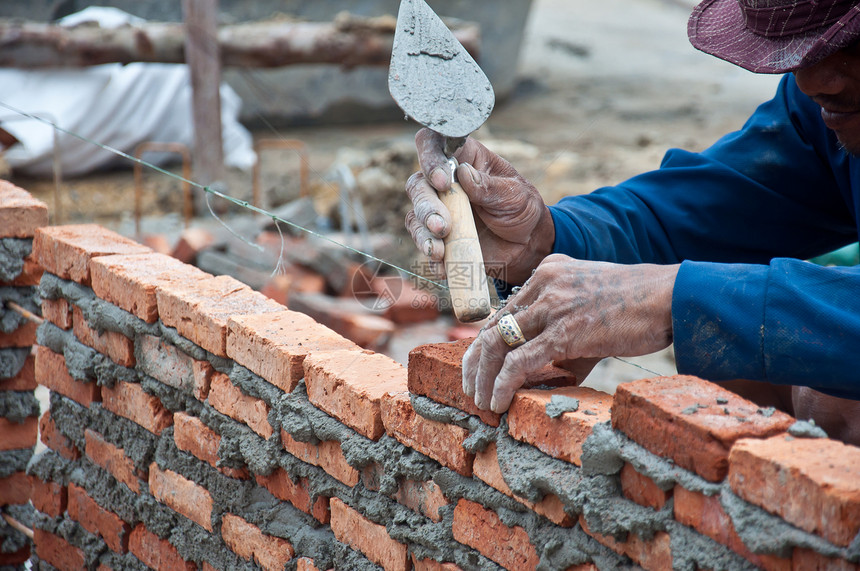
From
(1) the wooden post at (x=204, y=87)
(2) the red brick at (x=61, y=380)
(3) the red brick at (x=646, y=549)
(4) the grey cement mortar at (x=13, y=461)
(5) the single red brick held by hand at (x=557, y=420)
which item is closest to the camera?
(3) the red brick at (x=646, y=549)

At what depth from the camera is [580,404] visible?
1.58 m

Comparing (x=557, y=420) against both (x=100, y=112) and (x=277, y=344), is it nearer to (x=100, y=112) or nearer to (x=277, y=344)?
(x=277, y=344)

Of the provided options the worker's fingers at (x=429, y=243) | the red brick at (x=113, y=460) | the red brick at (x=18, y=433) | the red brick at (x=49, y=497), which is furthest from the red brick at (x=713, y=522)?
the red brick at (x=18, y=433)

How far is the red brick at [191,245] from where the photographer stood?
18.0ft

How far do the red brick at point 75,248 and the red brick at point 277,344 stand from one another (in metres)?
0.76

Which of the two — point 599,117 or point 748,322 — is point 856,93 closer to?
point 748,322

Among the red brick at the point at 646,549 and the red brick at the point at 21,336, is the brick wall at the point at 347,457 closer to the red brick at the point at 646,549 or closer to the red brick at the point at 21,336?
the red brick at the point at 646,549

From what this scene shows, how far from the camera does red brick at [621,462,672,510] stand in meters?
1.41

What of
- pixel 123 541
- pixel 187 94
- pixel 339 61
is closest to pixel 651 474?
pixel 123 541

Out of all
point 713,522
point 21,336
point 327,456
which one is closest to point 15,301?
point 21,336

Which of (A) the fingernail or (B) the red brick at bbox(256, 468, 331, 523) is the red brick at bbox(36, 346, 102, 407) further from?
(A) the fingernail

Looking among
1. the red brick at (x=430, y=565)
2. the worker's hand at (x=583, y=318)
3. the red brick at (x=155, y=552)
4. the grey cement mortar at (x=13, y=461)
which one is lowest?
the grey cement mortar at (x=13, y=461)

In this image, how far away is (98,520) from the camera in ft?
9.21

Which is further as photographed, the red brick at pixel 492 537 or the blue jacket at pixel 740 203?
the blue jacket at pixel 740 203
